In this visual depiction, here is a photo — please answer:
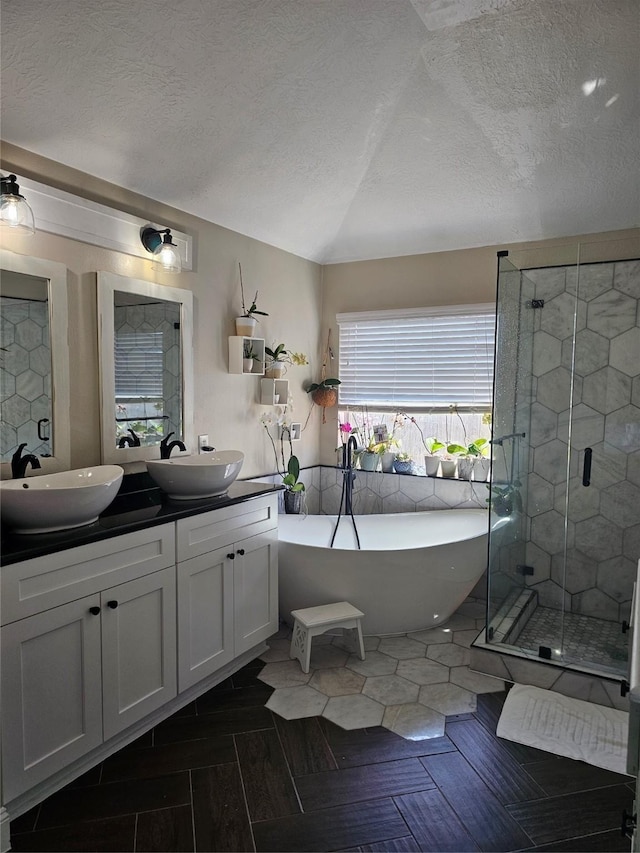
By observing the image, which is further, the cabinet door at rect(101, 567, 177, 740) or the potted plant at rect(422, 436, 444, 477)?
the potted plant at rect(422, 436, 444, 477)

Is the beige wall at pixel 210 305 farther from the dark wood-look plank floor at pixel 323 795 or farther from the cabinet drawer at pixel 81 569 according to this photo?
the dark wood-look plank floor at pixel 323 795

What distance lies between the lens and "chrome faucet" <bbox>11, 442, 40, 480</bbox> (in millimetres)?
2381

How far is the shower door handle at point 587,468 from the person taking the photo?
330cm

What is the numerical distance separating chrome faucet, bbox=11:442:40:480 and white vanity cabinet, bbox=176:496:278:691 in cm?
65

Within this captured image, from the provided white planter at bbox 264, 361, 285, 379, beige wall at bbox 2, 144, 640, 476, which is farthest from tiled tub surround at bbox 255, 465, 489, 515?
white planter at bbox 264, 361, 285, 379

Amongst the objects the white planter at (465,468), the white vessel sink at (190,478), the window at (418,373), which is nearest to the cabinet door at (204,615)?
the white vessel sink at (190,478)

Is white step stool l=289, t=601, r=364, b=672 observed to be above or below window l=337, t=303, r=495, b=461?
below

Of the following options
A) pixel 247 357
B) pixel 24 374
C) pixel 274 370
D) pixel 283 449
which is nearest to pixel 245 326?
pixel 247 357

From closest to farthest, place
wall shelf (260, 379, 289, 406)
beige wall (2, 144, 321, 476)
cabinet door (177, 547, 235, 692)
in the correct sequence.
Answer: cabinet door (177, 547, 235, 692), beige wall (2, 144, 321, 476), wall shelf (260, 379, 289, 406)

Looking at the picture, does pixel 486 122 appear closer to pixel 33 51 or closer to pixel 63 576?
pixel 33 51

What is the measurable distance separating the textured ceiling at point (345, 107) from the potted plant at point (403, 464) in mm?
1591

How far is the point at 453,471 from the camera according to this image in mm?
4125

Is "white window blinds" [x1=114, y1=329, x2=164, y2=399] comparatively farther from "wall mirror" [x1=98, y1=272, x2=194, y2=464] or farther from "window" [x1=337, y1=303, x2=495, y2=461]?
"window" [x1=337, y1=303, x2=495, y2=461]

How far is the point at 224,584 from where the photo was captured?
111 inches
